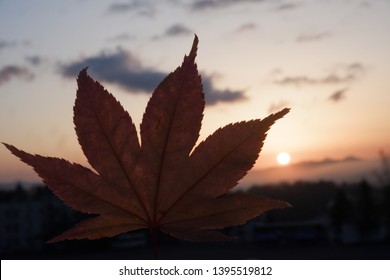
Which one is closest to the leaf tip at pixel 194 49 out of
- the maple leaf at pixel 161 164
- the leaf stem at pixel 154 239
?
the maple leaf at pixel 161 164

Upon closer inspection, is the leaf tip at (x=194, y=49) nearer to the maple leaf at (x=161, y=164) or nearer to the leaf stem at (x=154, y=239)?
the maple leaf at (x=161, y=164)

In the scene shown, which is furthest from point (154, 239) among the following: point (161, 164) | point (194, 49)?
point (194, 49)

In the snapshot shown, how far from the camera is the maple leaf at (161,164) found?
612mm

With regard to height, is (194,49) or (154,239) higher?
(194,49)

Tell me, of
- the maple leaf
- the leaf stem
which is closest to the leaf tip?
the maple leaf

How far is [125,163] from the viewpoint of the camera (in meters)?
0.62

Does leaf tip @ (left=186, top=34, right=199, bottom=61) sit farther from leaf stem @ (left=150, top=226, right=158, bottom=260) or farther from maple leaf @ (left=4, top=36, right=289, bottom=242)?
leaf stem @ (left=150, top=226, right=158, bottom=260)

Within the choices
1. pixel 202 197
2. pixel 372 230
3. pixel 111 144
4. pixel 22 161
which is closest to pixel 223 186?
pixel 202 197

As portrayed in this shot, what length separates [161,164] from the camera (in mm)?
616

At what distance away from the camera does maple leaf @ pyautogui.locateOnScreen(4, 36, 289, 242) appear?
2.01 ft

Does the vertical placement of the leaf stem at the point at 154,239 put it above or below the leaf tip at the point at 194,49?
below

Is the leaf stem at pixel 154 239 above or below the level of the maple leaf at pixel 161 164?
below

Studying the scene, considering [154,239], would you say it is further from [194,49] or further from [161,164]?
[194,49]

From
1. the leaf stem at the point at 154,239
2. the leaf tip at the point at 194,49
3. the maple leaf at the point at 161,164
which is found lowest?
the leaf stem at the point at 154,239
